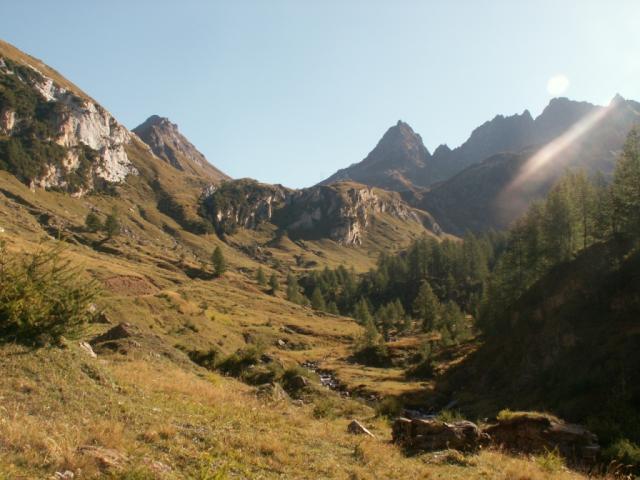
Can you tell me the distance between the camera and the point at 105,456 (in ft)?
32.9

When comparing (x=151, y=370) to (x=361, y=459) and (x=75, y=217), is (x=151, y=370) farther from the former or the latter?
(x=75, y=217)

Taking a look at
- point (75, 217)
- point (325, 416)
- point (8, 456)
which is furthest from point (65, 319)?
point (75, 217)

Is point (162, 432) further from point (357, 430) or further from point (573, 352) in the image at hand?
point (573, 352)

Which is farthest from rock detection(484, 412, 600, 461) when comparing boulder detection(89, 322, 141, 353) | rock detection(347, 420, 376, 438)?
boulder detection(89, 322, 141, 353)

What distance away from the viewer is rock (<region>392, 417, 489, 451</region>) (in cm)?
1830

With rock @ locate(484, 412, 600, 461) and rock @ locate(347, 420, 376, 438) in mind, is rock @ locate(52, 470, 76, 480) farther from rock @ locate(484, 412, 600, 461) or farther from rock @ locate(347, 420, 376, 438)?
rock @ locate(484, 412, 600, 461)

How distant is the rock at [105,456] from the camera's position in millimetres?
9695

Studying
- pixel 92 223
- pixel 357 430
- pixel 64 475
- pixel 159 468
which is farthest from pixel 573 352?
pixel 92 223

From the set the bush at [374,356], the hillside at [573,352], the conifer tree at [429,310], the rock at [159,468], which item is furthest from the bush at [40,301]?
the conifer tree at [429,310]

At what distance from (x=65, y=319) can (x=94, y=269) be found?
77.7 metres

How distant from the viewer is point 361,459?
15.1m

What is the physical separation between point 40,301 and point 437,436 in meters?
16.6

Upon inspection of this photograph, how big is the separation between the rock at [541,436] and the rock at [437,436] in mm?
2542

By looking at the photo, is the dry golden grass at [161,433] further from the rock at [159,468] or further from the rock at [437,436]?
the rock at [437,436]
